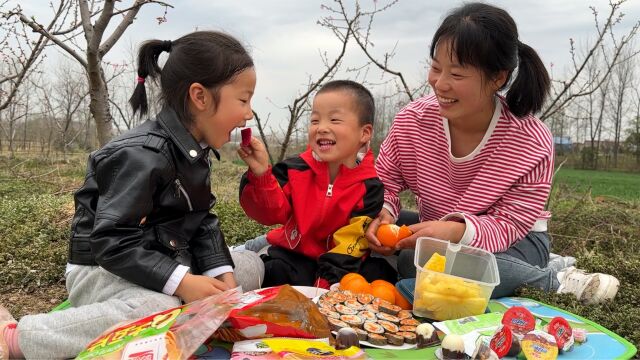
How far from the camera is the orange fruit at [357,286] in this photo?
2.18 m

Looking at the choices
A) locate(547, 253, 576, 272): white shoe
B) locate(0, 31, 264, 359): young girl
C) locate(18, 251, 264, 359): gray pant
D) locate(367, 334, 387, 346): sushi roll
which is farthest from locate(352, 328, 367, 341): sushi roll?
locate(547, 253, 576, 272): white shoe

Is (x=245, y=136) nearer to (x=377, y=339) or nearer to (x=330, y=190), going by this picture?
(x=330, y=190)

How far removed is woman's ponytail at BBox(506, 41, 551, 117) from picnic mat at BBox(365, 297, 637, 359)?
2.73ft

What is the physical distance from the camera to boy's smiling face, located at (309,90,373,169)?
→ 238 cm

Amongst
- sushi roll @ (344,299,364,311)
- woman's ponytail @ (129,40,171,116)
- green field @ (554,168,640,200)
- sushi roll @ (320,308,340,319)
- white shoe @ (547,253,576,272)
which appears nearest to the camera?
sushi roll @ (320,308,340,319)

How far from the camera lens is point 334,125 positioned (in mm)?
2375

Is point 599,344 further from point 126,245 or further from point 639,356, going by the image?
point 126,245

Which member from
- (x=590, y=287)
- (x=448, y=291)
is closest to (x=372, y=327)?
(x=448, y=291)

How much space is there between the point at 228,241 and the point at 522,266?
195 centimetres

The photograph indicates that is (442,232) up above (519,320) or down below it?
above

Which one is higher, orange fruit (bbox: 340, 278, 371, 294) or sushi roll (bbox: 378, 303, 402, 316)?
orange fruit (bbox: 340, 278, 371, 294)

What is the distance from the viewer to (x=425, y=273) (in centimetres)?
195

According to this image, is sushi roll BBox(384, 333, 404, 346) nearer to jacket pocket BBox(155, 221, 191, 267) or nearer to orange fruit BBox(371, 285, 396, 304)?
orange fruit BBox(371, 285, 396, 304)

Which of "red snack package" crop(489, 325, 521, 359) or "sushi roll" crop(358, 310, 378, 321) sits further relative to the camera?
"sushi roll" crop(358, 310, 378, 321)
